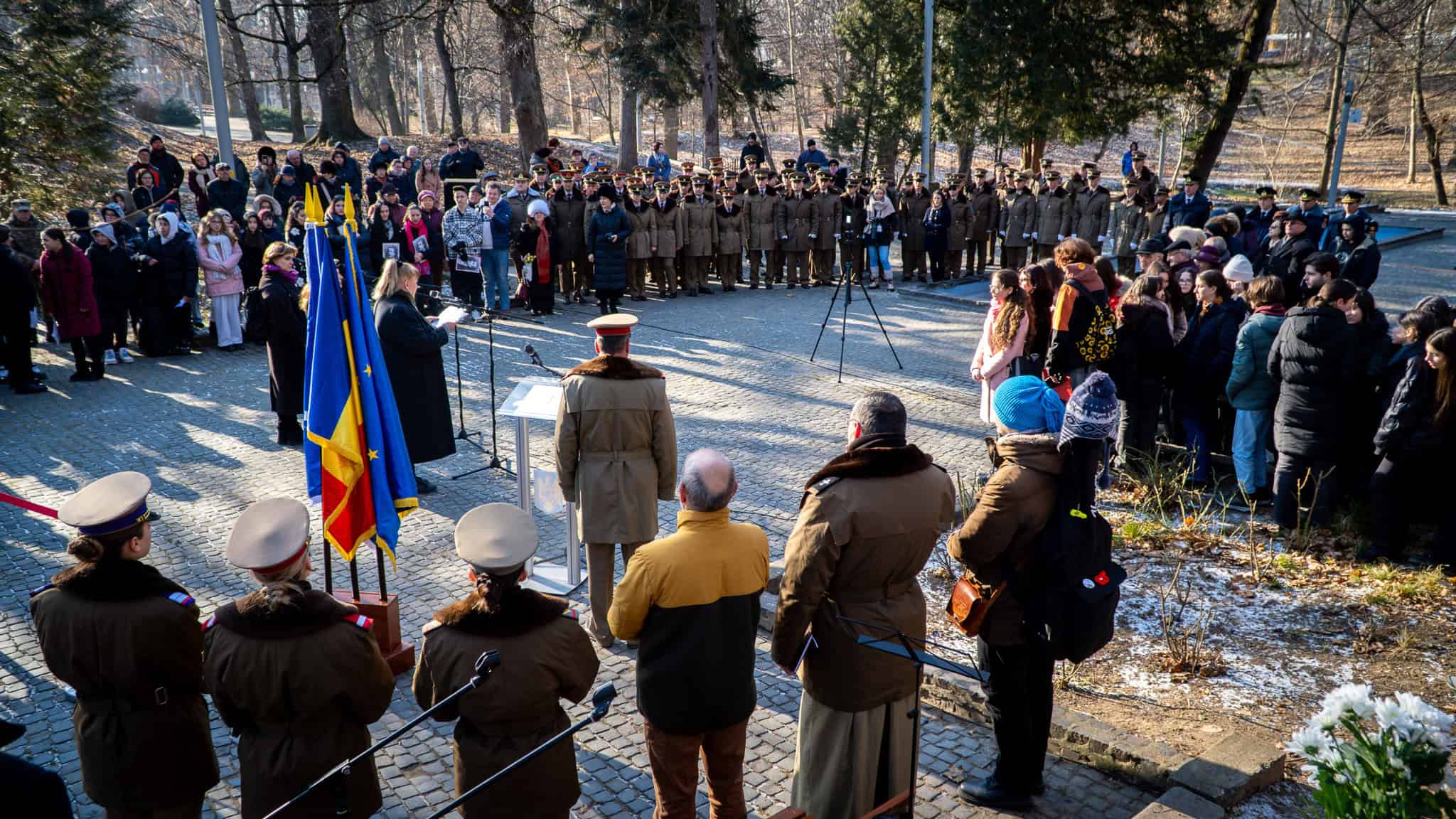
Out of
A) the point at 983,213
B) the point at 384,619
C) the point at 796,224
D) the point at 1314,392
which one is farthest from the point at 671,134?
the point at 384,619

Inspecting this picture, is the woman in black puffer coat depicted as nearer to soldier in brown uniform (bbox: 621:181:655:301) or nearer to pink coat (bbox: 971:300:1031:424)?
pink coat (bbox: 971:300:1031:424)

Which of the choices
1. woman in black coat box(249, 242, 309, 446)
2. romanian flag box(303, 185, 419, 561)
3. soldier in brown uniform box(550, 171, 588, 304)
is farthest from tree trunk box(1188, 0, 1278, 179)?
romanian flag box(303, 185, 419, 561)

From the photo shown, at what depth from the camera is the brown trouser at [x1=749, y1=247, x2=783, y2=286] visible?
59.4 feet

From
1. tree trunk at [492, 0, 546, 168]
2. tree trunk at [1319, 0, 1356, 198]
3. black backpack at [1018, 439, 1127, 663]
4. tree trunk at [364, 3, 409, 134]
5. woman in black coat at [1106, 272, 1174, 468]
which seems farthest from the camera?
tree trunk at [364, 3, 409, 134]

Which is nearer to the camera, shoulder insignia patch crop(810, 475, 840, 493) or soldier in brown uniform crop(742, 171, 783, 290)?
shoulder insignia patch crop(810, 475, 840, 493)

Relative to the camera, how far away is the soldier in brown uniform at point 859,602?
155 inches

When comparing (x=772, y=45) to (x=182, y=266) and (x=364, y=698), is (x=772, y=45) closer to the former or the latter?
(x=182, y=266)

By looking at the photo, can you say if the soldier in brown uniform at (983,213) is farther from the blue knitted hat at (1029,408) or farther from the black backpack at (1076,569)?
the black backpack at (1076,569)

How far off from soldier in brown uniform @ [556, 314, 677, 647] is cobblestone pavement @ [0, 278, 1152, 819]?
2.76 feet

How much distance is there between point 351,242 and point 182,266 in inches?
356

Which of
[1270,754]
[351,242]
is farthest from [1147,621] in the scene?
[351,242]

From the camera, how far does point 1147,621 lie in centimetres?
645

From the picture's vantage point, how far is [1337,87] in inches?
1252

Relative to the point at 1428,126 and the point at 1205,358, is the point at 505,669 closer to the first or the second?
the point at 1205,358
